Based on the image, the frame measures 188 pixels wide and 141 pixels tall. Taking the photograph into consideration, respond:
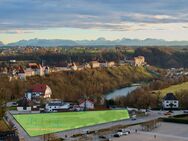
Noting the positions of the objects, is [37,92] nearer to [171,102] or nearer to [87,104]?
[87,104]

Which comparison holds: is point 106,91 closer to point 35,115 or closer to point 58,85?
point 58,85

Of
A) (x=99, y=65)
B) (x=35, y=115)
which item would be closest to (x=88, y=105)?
(x=35, y=115)

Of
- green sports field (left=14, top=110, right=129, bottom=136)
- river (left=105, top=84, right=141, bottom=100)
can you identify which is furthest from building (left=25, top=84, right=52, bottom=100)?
green sports field (left=14, top=110, right=129, bottom=136)

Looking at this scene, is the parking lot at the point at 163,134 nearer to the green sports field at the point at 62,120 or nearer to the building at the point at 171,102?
the green sports field at the point at 62,120

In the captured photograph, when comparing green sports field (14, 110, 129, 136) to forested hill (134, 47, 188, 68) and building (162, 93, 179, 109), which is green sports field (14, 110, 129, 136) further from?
forested hill (134, 47, 188, 68)

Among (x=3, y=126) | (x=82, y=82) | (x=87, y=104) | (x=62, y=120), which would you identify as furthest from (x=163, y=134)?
(x=82, y=82)

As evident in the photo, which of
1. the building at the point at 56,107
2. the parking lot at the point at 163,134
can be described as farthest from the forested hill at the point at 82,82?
the parking lot at the point at 163,134

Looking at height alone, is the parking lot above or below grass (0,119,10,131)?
below
